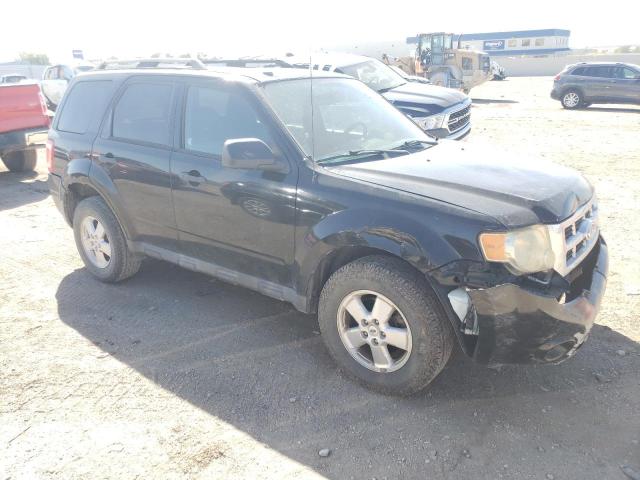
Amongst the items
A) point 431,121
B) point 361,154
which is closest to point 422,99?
point 431,121

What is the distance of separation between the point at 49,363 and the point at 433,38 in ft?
80.6

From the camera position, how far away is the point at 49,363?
11.9 feet

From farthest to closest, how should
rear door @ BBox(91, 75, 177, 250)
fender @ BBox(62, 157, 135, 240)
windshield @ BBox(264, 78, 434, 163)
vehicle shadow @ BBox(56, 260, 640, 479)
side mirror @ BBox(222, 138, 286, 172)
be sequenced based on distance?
fender @ BBox(62, 157, 135, 240) → rear door @ BBox(91, 75, 177, 250) → windshield @ BBox(264, 78, 434, 163) → side mirror @ BBox(222, 138, 286, 172) → vehicle shadow @ BBox(56, 260, 640, 479)

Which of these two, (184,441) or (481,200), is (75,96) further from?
(481,200)

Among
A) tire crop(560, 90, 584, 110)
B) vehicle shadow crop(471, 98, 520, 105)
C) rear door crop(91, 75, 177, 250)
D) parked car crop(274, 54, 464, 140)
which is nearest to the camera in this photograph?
rear door crop(91, 75, 177, 250)

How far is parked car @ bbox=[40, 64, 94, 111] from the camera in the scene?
17.6 m

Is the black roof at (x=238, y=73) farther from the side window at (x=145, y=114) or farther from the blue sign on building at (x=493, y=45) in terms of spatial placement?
the blue sign on building at (x=493, y=45)

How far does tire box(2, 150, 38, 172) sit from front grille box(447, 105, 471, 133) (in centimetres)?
758

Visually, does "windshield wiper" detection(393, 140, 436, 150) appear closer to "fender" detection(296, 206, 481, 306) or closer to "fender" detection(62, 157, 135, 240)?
"fender" detection(296, 206, 481, 306)

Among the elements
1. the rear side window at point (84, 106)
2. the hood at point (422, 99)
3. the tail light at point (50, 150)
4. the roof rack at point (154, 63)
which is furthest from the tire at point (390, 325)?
the hood at point (422, 99)

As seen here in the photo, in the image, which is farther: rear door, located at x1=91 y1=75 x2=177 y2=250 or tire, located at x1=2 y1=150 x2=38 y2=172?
tire, located at x1=2 y1=150 x2=38 y2=172

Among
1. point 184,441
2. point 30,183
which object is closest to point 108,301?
point 184,441

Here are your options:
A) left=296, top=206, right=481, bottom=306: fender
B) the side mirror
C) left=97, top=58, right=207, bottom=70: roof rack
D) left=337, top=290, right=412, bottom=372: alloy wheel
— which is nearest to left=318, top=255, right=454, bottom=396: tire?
left=337, top=290, right=412, bottom=372: alloy wheel

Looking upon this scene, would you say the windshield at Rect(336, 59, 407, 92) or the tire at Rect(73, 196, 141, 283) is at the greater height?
the windshield at Rect(336, 59, 407, 92)
